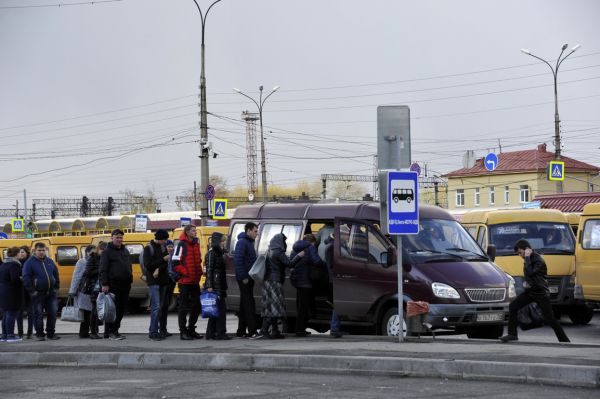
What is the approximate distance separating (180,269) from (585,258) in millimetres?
7735

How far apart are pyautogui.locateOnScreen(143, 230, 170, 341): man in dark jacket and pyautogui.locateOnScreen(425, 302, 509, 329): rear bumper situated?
4.52 m

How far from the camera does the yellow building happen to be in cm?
9950

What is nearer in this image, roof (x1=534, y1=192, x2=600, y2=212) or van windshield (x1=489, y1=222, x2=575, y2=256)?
van windshield (x1=489, y1=222, x2=575, y2=256)

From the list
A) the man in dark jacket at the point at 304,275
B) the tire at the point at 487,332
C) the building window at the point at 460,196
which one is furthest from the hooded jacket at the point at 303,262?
the building window at the point at 460,196

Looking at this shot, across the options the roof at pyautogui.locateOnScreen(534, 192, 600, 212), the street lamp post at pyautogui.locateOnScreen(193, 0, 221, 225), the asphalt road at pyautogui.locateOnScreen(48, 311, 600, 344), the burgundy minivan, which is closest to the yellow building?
the roof at pyautogui.locateOnScreen(534, 192, 600, 212)

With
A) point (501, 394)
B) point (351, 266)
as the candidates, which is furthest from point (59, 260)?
point (501, 394)

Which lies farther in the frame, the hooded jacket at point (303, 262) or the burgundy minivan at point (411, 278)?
the hooded jacket at point (303, 262)

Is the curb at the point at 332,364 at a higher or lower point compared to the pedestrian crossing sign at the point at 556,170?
lower

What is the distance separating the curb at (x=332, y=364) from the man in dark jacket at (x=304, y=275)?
10.3 feet

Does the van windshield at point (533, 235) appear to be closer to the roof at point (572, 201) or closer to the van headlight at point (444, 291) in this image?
the van headlight at point (444, 291)

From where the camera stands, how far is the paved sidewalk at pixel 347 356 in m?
12.3

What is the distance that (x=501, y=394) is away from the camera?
1099cm

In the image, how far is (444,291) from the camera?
17.1 m

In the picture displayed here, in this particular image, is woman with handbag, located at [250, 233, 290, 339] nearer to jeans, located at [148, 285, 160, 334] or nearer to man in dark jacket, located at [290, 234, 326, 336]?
man in dark jacket, located at [290, 234, 326, 336]
